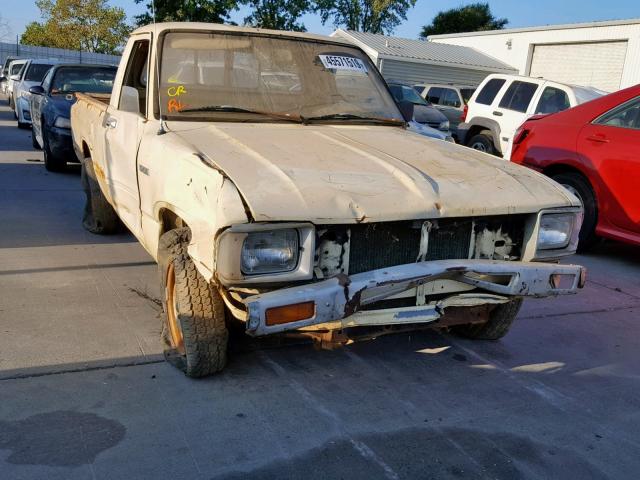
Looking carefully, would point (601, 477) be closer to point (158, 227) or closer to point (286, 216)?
point (286, 216)

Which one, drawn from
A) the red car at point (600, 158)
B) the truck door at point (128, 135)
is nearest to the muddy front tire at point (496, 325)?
the truck door at point (128, 135)

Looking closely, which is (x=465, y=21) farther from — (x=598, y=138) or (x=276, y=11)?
(x=598, y=138)

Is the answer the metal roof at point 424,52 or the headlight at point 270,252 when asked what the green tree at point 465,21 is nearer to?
the metal roof at point 424,52

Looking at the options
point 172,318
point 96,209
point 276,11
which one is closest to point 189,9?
point 276,11

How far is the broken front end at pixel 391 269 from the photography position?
9.21ft

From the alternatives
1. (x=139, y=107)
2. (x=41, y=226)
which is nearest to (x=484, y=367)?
(x=139, y=107)

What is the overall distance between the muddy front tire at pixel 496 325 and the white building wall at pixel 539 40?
21.1 m

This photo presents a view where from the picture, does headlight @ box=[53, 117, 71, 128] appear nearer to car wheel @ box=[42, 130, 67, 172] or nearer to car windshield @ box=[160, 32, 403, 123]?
car wheel @ box=[42, 130, 67, 172]

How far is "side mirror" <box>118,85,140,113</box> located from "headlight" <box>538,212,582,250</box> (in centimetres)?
261

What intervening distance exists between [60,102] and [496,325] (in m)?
7.65

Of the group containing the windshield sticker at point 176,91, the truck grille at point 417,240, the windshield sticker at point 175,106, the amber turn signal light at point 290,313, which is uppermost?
the windshield sticker at point 176,91

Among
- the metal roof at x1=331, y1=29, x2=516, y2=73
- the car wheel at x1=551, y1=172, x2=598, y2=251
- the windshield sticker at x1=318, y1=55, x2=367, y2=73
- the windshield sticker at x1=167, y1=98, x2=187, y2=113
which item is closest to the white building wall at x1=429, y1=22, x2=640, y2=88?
the metal roof at x1=331, y1=29, x2=516, y2=73

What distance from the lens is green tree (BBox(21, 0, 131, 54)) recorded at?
4597 centimetres

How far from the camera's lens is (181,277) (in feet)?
10.7
